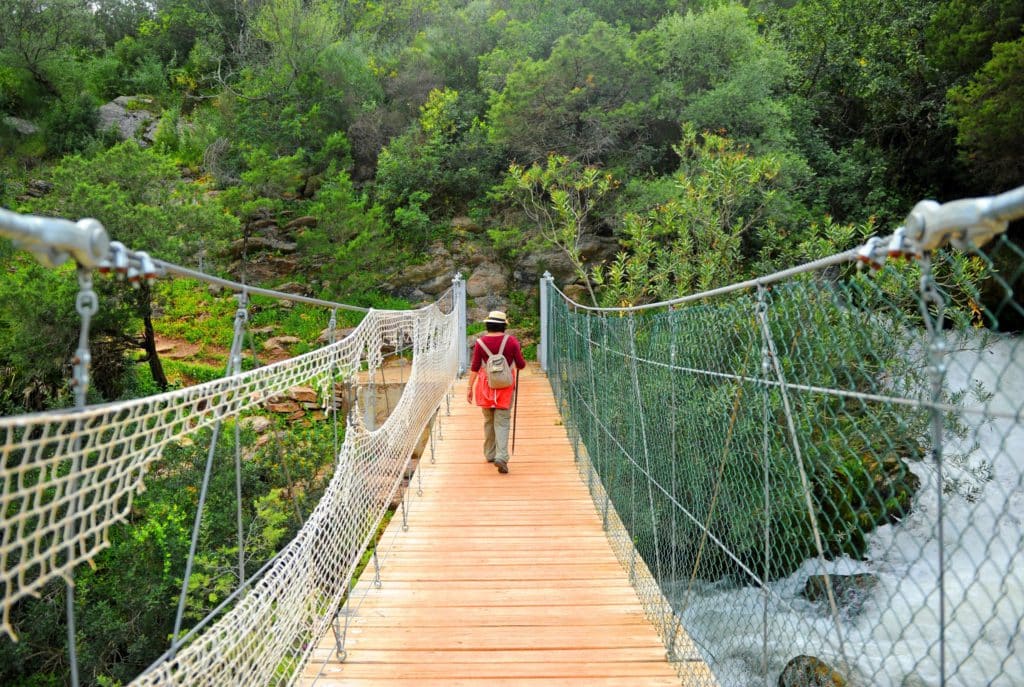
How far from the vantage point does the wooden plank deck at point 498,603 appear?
6.89 ft

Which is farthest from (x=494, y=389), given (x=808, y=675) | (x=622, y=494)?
(x=808, y=675)

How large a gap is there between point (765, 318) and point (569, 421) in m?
4.11

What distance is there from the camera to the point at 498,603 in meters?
2.62

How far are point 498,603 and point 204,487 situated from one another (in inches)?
58.2

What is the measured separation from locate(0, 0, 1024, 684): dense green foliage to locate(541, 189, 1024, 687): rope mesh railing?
10.1 ft

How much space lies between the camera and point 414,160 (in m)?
11.7

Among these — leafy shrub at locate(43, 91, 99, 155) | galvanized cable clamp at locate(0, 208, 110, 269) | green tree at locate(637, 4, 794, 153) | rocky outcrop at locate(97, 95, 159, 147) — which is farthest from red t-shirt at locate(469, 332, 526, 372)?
rocky outcrop at locate(97, 95, 159, 147)

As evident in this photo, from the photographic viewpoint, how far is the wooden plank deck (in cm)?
210

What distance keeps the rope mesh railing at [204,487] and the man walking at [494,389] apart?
0.51 m

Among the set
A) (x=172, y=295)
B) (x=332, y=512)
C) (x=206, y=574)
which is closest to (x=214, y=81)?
(x=172, y=295)

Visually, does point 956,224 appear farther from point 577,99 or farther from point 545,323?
point 577,99

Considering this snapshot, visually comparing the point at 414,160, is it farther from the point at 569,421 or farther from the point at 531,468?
the point at 531,468

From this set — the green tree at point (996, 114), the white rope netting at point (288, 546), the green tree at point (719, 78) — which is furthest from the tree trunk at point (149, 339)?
the green tree at point (996, 114)

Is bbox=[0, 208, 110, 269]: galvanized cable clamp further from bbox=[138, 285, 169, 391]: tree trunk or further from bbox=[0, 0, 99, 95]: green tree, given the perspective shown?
bbox=[0, 0, 99, 95]: green tree
